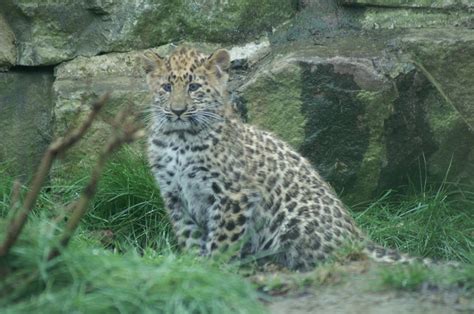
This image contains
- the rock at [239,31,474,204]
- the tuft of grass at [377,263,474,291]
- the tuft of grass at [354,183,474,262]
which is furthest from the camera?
the rock at [239,31,474,204]

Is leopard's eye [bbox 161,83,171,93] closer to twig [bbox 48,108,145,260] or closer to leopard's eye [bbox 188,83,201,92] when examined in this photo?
leopard's eye [bbox 188,83,201,92]

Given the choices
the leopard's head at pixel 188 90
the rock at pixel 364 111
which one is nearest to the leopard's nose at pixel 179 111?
the leopard's head at pixel 188 90

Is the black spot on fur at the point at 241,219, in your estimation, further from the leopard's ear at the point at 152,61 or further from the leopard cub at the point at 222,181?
the leopard's ear at the point at 152,61

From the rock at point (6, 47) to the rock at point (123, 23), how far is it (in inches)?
2.1

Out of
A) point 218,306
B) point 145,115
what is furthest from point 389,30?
point 218,306

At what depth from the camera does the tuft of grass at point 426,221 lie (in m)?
8.30

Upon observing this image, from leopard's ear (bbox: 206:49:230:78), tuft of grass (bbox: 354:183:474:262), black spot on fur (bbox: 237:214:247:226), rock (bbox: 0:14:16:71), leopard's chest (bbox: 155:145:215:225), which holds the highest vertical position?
rock (bbox: 0:14:16:71)

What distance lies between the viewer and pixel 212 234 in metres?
7.55

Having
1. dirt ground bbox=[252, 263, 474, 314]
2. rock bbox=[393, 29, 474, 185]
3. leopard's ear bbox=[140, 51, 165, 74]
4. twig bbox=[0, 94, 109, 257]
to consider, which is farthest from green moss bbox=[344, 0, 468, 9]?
twig bbox=[0, 94, 109, 257]

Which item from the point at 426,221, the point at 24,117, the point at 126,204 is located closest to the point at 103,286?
the point at 126,204

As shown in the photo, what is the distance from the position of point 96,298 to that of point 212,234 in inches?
103

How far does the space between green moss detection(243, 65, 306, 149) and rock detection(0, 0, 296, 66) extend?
0.70m

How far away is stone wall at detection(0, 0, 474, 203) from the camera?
8805 mm

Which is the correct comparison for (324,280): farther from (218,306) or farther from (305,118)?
(305,118)
